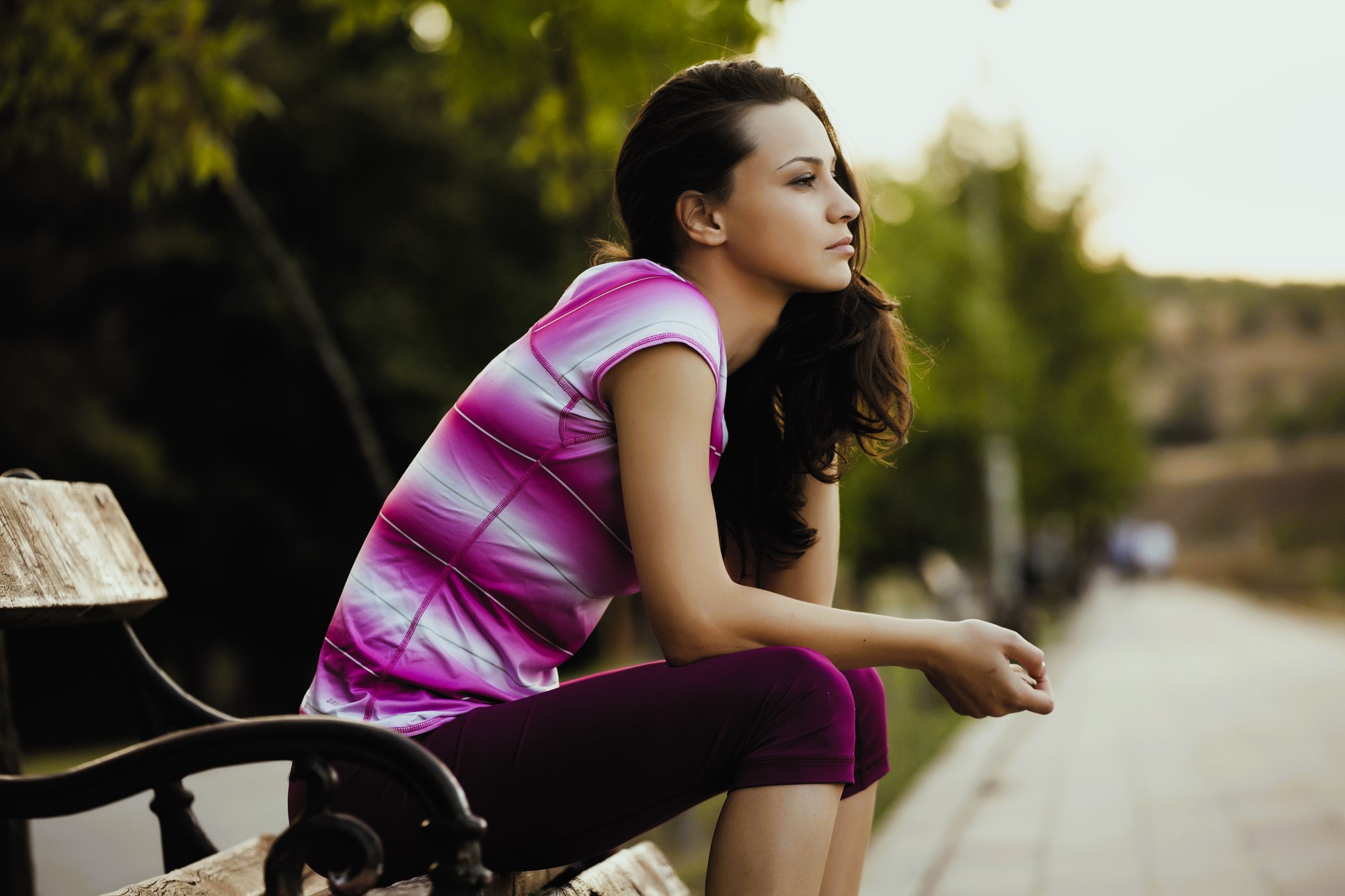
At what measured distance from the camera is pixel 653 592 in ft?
5.61

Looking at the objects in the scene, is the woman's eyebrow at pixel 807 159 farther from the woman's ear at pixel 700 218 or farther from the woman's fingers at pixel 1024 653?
the woman's fingers at pixel 1024 653

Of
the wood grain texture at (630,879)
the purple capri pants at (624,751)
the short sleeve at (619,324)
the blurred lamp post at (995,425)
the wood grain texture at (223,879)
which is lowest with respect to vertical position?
the blurred lamp post at (995,425)

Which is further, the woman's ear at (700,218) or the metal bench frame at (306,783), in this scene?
the woman's ear at (700,218)

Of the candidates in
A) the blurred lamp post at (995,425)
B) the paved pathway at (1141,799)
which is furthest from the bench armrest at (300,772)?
the blurred lamp post at (995,425)

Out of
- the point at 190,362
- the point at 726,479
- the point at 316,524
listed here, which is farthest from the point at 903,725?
the point at 190,362

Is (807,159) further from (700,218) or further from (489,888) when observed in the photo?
(489,888)

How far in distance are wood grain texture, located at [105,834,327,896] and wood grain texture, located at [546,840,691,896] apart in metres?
0.39

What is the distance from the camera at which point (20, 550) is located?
5.89 feet

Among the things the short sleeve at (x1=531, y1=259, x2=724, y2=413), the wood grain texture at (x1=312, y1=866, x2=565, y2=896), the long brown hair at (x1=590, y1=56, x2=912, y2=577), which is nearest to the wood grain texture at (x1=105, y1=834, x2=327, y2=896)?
the wood grain texture at (x1=312, y1=866, x2=565, y2=896)

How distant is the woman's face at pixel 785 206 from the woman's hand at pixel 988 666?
620 mm

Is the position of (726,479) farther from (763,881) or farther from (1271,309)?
(1271,309)

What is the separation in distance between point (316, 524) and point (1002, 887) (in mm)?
15690

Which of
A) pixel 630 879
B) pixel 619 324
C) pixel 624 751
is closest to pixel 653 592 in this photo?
pixel 624 751

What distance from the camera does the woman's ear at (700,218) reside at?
205 centimetres
